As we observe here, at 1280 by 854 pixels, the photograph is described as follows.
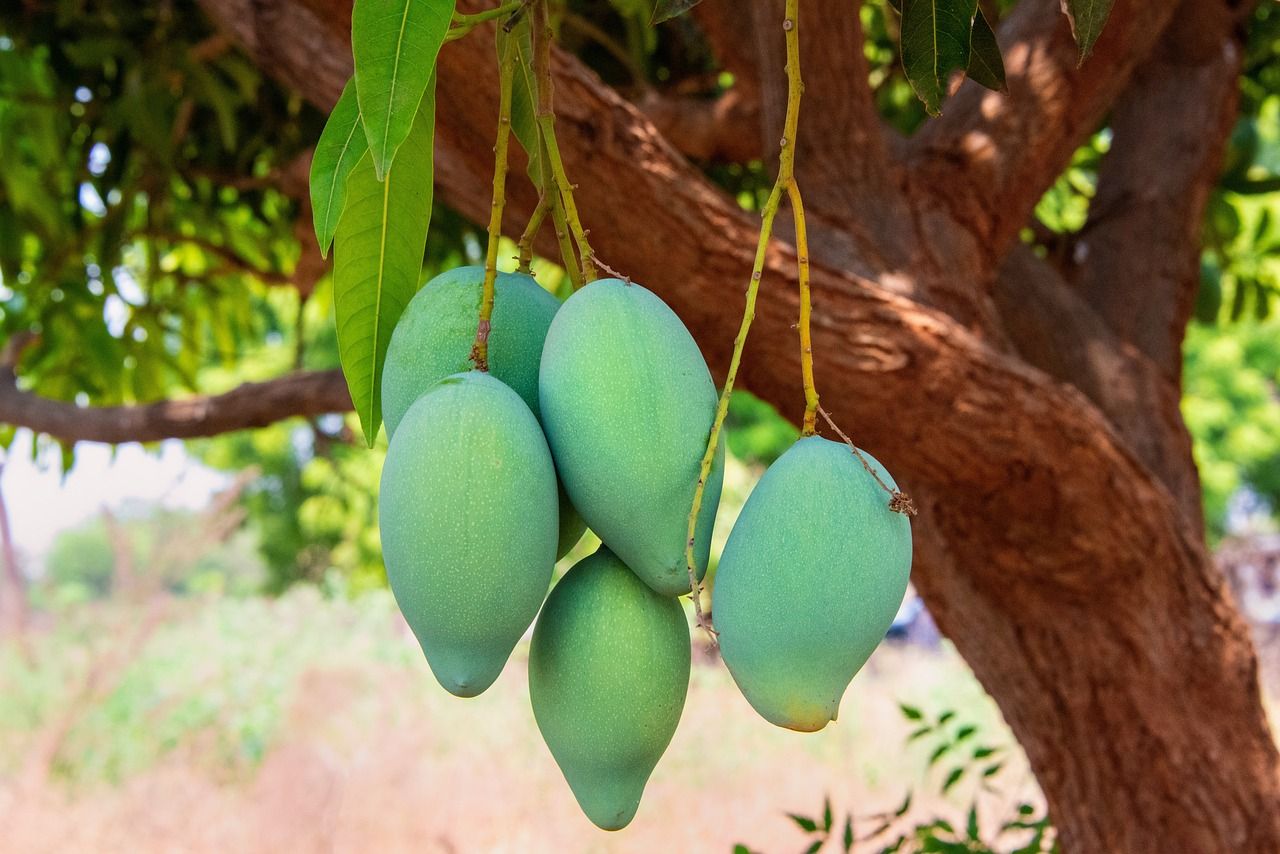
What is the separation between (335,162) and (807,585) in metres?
0.28

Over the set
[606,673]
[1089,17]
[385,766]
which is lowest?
[385,766]

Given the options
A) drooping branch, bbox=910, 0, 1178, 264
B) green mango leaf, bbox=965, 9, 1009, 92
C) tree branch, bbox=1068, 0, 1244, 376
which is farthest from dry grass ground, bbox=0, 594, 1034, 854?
green mango leaf, bbox=965, 9, 1009, 92

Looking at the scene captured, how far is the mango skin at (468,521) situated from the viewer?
49 cm

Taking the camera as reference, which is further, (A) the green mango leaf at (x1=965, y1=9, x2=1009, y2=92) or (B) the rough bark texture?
(B) the rough bark texture

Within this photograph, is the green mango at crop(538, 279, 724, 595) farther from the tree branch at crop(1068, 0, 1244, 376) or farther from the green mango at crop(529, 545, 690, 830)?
the tree branch at crop(1068, 0, 1244, 376)

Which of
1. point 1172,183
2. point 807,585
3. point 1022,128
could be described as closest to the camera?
point 807,585

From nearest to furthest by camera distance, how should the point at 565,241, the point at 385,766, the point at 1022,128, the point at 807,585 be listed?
the point at 807,585 → the point at 565,241 → the point at 1022,128 → the point at 385,766

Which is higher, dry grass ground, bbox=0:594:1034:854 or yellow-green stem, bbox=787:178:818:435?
yellow-green stem, bbox=787:178:818:435

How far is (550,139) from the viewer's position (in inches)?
22.3

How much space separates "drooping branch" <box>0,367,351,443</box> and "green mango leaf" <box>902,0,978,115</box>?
4.37 ft

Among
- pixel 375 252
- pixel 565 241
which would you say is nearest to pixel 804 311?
pixel 565 241

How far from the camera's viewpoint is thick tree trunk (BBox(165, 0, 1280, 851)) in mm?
1183

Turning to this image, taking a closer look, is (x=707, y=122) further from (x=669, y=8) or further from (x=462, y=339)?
(x=462, y=339)

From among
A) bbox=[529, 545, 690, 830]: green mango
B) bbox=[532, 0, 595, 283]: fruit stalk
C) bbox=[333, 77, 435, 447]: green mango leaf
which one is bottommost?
bbox=[529, 545, 690, 830]: green mango
